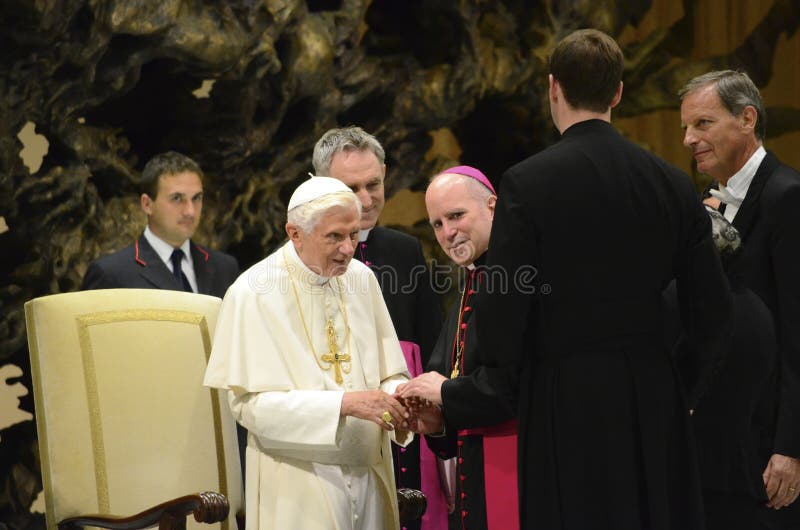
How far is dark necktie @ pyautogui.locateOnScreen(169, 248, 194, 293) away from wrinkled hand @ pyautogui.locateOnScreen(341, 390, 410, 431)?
2.34m

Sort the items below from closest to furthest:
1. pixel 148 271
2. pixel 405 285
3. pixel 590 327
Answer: pixel 590 327 < pixel 405 285 < pixel 148 271

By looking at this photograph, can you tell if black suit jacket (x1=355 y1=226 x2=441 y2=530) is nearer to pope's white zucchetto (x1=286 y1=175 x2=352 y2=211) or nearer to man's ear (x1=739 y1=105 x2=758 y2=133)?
pope's white zucchetto (x1=286 y1=175 x2=352 y2=211)

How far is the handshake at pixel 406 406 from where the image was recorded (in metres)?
2.96

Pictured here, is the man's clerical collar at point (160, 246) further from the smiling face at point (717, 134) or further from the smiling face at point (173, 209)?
the smiling face at point (717, 134)

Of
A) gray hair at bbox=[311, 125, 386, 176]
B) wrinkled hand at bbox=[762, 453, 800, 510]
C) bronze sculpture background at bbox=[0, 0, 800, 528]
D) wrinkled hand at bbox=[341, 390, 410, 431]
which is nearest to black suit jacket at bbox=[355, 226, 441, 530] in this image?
gray hair at bbox=[311, 125, 386, 176]

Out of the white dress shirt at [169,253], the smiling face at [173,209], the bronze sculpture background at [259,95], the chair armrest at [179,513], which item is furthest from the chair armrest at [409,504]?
the bronze sculpture background at [259,95]

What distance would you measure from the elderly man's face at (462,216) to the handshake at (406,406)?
419 millimetres

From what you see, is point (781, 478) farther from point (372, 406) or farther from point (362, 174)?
point (362, 174)

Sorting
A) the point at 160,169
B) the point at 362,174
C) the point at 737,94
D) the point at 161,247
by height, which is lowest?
the point at 161,247

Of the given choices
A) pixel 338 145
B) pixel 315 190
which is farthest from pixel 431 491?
pixel 338 145

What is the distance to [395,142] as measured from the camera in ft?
23.6

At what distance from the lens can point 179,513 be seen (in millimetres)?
3184

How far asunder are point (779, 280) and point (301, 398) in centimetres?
175

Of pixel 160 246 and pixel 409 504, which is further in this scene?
pixel 160 246
